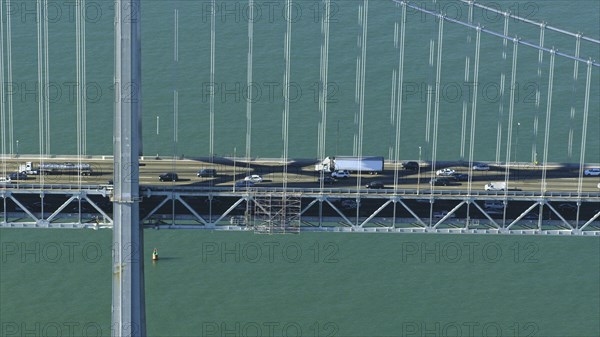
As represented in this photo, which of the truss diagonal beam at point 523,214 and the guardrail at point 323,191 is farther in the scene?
the truss diagonal beam at point 523,214

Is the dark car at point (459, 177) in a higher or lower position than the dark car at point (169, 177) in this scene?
higher

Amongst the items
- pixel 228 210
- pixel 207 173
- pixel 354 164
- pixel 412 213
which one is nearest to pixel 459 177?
pixel 354 164

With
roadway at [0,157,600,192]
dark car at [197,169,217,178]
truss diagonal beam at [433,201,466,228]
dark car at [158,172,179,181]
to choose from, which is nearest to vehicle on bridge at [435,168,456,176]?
roadway at [0,157,600,192]

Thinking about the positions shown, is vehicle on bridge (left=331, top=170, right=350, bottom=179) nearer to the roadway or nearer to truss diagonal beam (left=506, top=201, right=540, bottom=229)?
the roadway

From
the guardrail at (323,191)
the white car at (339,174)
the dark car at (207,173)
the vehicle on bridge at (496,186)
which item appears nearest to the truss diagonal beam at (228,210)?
the guardrail at (323,191)

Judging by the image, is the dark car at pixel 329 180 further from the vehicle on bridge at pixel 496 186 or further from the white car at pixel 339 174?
the vehicle on bridge at pixel 496 186

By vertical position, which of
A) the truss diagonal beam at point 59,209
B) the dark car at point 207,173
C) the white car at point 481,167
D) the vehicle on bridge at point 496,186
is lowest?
the truss diagonal beam at point 59,209

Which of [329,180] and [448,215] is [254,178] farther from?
[448,215]
